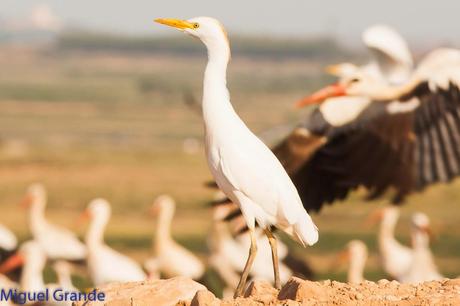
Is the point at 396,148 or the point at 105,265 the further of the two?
the point at 105,265

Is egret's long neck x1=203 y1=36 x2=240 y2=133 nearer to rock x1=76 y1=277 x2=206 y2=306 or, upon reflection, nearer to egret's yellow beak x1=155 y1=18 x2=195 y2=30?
egret's yellow beak x1=155 y1=18 x2=195 y2=30

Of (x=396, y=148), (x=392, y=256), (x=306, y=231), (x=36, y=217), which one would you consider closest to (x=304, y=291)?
(x=306, y=231)

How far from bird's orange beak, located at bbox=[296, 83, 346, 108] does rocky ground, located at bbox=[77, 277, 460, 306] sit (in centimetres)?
403

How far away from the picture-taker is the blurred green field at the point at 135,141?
96.8 ft

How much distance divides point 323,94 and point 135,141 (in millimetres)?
63912

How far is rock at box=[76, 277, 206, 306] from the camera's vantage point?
6961 millimetres

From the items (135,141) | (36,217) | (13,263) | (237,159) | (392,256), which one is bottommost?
(237,159)

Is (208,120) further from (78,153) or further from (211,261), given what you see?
(78,153)

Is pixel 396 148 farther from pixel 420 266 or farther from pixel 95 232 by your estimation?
pixel 95 232

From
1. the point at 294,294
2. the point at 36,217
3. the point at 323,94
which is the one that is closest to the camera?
the point at 294,294

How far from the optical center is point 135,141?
7494 cm

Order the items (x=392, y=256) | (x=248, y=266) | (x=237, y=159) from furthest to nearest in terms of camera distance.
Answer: (x=392, y=256) → (x=248, y=266) → (x=237, y=159)

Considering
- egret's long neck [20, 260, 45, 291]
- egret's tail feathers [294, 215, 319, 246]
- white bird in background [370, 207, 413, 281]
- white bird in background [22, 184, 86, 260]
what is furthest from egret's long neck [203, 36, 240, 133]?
white bird in background [22, 184, 86, 260]

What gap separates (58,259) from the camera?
58.2 ft
